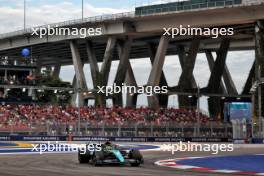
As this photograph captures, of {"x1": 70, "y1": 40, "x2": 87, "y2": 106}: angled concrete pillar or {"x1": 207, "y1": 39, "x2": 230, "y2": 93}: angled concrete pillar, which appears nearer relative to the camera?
{"x1": 70, "y1": 40, "x2": 87, "y2": 106}: angled concrete pillar

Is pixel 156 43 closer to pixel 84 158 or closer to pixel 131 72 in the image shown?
pixel 131 72

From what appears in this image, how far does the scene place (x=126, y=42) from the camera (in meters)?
79.4

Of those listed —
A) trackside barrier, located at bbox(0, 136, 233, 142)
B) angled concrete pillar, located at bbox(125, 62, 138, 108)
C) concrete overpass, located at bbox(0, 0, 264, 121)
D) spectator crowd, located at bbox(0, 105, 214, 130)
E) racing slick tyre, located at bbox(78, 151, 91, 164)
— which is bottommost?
racing slick tyre, located at bbox(78, 151, 91, 164)

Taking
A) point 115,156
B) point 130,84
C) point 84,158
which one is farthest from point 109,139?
point 130,84

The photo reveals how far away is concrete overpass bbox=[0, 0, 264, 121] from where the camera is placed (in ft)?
212

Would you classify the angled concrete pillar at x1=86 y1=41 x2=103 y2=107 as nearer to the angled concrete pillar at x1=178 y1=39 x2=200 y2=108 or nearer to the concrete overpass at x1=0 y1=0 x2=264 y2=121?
the concrete overpass at x1=0 y1=0 x2=264 y2=121

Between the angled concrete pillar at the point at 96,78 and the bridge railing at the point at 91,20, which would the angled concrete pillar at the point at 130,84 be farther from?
the bridge railing at the point at 91,20

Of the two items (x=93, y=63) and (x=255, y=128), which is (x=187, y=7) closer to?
(x=255, y=128)

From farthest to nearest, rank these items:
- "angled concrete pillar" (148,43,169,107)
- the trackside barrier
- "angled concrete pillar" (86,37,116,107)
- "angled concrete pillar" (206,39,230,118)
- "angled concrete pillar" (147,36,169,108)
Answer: "angled concrete pillar" (148,43,169,107) → "angled concrete pillar" (206,39,230,118) → "angled concrete pillar" (86,37,116,107) → "angled concrete pillar" (147,36,169,108) → the trackside barrier

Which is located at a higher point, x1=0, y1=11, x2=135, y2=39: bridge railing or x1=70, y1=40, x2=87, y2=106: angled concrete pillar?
x1=0, y1=11, x2=135, y2=39: bridge railing

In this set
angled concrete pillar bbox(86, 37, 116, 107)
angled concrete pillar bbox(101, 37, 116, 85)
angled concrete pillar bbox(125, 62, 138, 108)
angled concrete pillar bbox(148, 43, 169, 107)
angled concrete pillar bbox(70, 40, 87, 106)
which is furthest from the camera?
angled concrete pillar bbox(125, 62, 138, 108)

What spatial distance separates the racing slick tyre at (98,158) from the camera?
2423 centimetres

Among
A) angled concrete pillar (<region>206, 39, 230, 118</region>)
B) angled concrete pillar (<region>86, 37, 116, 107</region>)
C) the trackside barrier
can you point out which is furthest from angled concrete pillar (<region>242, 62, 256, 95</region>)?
the trackside barrier

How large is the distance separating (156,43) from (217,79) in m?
10.7
